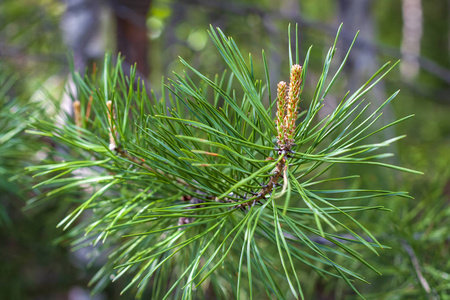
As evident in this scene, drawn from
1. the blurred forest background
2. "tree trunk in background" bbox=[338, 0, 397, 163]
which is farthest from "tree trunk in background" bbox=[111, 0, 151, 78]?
"tree trunk in background" bbox=[338, 0, 397, 163]

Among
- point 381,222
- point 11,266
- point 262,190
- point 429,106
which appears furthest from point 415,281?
point 429,106

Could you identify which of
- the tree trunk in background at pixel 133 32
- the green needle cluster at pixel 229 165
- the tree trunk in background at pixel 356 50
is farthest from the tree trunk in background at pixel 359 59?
the green needle cluster at pixel 229 165

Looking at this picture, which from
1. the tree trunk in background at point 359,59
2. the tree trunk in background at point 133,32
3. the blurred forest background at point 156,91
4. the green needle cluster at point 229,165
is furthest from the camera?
the tree trunk in background at point 359,59

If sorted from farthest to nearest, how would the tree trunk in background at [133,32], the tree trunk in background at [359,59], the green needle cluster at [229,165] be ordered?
1. the tree trunk in background at [359,59]
2. the tree trunk in background at [133,32]
3. the green needle cluster at [229,165]

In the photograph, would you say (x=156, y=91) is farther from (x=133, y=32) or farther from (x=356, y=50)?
(x=356, y=50)

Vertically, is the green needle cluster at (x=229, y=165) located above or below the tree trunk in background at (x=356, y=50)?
below

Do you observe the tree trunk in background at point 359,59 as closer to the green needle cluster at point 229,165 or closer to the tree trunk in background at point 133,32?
the tree trunk in background at point 133,32

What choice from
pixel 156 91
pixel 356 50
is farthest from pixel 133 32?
pixel 356 50

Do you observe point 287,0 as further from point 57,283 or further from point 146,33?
point 57,283
